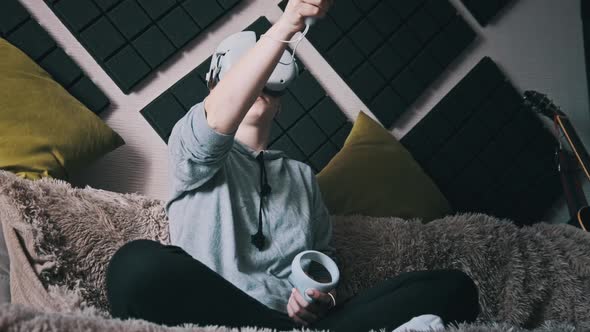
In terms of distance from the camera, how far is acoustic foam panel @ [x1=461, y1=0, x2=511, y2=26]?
223 cm

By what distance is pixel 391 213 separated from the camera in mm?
1752

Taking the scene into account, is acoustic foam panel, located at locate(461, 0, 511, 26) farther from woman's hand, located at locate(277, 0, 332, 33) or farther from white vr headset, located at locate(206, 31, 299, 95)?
woman's hand, located at locate(277, 0, 332, 33)

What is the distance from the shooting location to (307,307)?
102 centimetres

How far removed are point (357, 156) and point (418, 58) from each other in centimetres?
58

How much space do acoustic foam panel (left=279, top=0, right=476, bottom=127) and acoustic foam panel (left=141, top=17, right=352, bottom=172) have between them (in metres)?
0.12

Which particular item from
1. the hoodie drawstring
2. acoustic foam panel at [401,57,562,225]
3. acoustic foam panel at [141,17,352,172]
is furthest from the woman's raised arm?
acoustic foam panel at [401,57,562,225]

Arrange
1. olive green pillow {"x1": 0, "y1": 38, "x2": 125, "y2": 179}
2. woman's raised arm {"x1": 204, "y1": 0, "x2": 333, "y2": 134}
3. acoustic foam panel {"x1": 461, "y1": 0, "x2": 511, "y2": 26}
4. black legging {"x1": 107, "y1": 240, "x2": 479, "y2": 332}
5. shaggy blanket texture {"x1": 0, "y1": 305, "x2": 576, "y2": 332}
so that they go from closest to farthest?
shaggy blanket texture {"x1": 0, "y1": 305, "x2": 576, "y2": 332}
black legging {"x1": 107, "y1": 240, "x2": 479, "y2": 332}
woman's raised arm {"x1": 204, "y1": 0, "x2": 333, "y2": 134}
olive green pillow {"x1": 0, "y1": 38, "x2": 125, "y2": 179}
acoustic foam panel {"x1": 461, "y1": 0, "x2": 511, "y2": 26}

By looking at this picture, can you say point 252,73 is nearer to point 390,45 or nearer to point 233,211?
point 233,211

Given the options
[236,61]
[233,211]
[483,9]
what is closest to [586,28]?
[483,9]

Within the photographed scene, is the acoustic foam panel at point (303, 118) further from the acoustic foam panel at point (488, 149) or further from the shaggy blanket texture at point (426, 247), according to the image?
the shaggy blanket texture at point (426, 247)

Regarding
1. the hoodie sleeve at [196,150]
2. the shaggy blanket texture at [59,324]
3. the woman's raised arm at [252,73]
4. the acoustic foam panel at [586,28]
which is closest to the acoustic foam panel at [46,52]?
the hoodie sleeve at [196,150]

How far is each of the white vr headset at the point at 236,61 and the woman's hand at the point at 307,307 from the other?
0.48 metres

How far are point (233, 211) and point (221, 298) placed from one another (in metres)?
0.29

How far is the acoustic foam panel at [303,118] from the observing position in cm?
179
